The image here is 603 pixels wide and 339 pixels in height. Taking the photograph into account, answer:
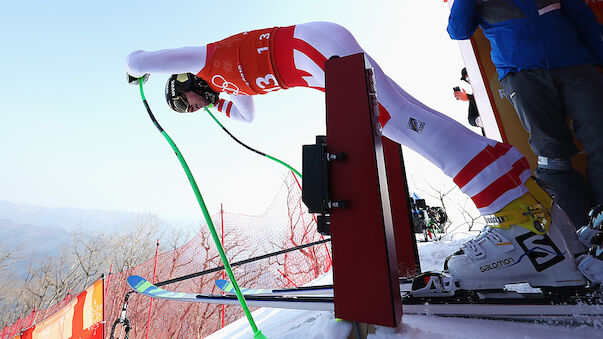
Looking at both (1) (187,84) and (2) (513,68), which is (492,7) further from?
(1) (187,84)

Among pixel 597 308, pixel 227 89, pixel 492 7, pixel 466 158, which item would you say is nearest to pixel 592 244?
pixel 597 308

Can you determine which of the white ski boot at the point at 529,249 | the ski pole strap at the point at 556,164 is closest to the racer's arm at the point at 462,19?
the ski pole strap at the point at 556,164

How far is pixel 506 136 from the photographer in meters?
2.28

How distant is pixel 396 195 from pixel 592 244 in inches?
40.2

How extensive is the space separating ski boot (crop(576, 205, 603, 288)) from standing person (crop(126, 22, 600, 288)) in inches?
1.0

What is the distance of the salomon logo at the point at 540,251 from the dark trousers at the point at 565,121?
2.45 ft

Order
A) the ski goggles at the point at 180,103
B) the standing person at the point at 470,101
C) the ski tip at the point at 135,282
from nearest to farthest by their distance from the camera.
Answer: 1. the ski goggles at the point at 180,103
2. the ski tip at the point at 135,282
3. the standing person at the point at 470,101

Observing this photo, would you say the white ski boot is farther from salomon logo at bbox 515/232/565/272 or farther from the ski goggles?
the ski goggles

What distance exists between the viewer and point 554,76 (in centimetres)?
131

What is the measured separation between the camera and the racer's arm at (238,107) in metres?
1.88

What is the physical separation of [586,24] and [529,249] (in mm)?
1604

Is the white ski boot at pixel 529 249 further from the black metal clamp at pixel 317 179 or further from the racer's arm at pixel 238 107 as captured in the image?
the racer's arm at pixel 238 107

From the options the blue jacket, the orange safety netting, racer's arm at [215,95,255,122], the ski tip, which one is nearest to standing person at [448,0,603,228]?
the blue jacket

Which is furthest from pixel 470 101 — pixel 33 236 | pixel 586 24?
Answer: pixel 33 236
